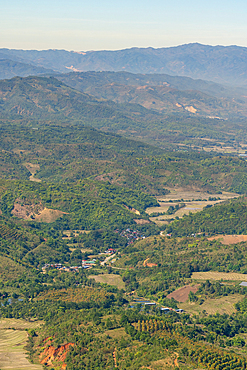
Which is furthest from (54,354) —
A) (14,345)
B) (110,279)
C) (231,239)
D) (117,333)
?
(231,239)

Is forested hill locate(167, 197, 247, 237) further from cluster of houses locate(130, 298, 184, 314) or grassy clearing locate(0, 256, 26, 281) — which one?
grassy clearing locate(0, 256, 26, 281)

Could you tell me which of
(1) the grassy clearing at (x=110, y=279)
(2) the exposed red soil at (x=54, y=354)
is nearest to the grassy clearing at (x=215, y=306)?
(1) the grassy clearing at (x=110, y=279)

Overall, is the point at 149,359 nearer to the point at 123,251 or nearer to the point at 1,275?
the point at 1,275

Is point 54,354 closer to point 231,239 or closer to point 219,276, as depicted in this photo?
point 219,276

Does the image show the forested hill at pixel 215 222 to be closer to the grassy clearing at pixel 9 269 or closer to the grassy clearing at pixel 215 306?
the grassy clearing at pixel 215 306

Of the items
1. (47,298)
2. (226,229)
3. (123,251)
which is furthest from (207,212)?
(47,298)

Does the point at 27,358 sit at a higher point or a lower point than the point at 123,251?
higher

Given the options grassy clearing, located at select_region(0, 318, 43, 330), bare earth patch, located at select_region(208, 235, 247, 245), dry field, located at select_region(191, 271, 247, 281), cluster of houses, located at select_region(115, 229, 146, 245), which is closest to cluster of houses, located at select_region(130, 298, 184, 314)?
dry field, located at select_region(191, 271, 247, 281)

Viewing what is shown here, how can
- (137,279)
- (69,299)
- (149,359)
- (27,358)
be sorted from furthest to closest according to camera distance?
(137,279), (69,299), (27,358), (149,359)
